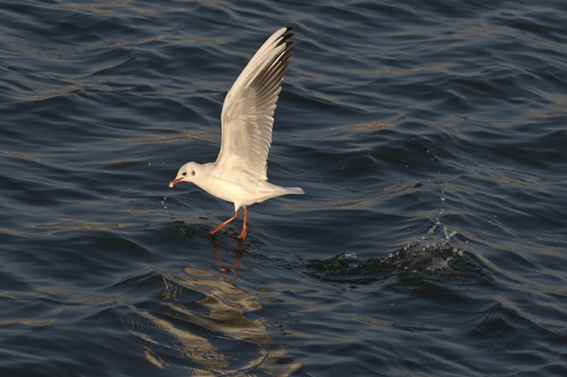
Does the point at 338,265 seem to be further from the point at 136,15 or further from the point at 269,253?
the point at 136,15

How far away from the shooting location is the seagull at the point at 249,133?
7.12m

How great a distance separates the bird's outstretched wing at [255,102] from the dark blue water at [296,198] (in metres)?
1.03

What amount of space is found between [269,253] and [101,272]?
1.72 meters

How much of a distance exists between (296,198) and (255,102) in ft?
7.32

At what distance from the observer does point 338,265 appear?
7.50 metres

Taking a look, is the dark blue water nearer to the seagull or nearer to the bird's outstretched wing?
the seagull

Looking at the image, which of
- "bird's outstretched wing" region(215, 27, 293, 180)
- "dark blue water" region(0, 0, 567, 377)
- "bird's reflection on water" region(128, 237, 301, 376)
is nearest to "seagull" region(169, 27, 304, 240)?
"bird's outstretched wing" region(215, 27, 293, 180)

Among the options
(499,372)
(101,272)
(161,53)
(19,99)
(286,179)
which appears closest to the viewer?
(499,372)

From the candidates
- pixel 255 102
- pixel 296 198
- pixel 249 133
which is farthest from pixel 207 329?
pixel 296 198

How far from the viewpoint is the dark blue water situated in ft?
20.0

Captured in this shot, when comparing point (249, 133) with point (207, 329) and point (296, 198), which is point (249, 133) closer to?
point (296, 198)

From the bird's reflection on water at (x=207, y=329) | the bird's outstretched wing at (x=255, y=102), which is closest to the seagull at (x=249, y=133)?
the bird's outstretched wing at (x=255, y=102)

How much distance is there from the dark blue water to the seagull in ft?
1.77

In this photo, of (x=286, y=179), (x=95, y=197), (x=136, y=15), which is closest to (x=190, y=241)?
(x=95, y=197)
